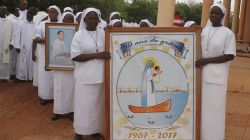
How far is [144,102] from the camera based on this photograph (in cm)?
532

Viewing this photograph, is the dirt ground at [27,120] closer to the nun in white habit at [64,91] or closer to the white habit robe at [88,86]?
the nun in white habit at [64,91]

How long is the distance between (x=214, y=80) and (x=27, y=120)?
381cm

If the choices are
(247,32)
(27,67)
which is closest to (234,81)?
(27,67)

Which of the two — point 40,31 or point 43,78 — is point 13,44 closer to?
point 43,78

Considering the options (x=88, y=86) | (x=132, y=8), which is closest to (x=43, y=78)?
(x=88, y=86)

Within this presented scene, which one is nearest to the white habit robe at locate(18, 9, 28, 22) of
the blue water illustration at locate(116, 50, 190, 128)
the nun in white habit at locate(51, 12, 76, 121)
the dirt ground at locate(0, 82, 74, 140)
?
the dirt ground at locate(0, 82, 74, 140)

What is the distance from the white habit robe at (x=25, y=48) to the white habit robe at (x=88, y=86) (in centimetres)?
505

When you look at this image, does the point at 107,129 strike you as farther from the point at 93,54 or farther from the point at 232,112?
the point at 232,112

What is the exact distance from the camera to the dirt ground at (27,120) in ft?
23.0

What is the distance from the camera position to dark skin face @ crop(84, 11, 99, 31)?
581cm

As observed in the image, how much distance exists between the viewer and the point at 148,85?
17.4 ft

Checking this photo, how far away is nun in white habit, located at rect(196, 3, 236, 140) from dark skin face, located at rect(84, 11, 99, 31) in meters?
1.41

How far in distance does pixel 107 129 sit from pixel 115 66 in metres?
0.77

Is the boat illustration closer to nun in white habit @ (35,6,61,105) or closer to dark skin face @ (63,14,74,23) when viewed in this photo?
dark skin face @ (63,14,74,23)
